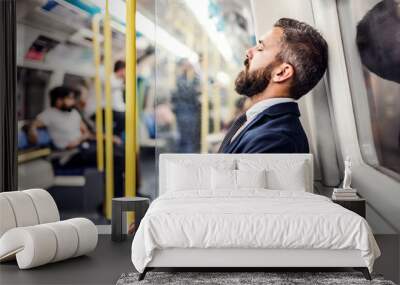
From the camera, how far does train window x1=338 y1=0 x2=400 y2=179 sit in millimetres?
6961

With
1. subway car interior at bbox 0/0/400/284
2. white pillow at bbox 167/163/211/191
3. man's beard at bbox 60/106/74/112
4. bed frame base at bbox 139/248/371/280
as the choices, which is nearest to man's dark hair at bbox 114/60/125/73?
subway car interior at bbox 0/0/400/284

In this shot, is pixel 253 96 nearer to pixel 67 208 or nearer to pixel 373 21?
pixel 373 21

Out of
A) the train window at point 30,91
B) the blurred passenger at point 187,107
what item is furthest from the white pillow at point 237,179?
the train window at point 30,91

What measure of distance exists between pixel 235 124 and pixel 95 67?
1633mm

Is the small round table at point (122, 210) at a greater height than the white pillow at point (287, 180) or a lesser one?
lesser

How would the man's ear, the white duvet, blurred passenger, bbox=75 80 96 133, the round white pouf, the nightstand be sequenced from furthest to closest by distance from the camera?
blurred passenger, bbox=75 80 96 133, the man's ear, the nightstand, the round white pouf, the white duvet

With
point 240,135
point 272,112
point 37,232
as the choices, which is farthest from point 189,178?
point 37,232

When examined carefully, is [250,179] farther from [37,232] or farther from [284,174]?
[37,232]

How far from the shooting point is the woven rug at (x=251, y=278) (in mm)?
4832

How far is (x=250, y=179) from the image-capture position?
21.1ft

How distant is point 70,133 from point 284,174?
94.5 inches

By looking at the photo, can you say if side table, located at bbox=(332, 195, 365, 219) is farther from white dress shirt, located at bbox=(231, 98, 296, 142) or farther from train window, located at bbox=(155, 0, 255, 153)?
train window, located at bbox=(155, 0, 255, 153)

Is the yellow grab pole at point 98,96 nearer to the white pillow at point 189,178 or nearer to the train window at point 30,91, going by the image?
the train window at point 30,91

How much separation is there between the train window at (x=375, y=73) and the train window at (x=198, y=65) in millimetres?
1090
